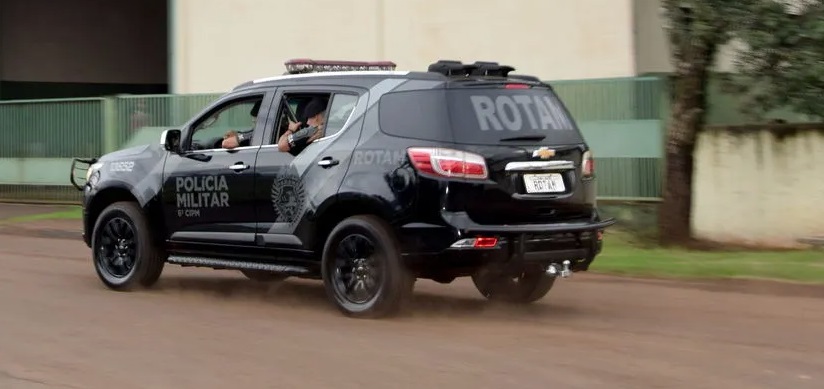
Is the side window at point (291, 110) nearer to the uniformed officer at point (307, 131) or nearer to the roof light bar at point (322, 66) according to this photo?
the uniformed officer at point (307, 131)

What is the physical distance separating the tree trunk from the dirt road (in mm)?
3121

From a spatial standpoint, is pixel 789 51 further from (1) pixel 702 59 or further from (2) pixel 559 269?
(2) pixel 559 269

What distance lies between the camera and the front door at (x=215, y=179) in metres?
9.53

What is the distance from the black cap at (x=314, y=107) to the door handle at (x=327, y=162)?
529mm

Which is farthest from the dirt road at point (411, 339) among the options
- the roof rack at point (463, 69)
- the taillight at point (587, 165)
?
the roof rack at point (463, 69)

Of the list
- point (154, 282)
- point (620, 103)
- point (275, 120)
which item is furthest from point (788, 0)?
point (154, 282)

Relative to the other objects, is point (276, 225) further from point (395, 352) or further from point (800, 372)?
point (800, 372)

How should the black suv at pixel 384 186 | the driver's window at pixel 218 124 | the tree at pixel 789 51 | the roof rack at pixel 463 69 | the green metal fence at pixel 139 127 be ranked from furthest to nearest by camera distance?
the green metal fence at pixel 139 127
the tree at pixel 789 51
the driver's window at pixel 218 124
the roof rack at pixel 463 69
the black suv at pixel 384 186

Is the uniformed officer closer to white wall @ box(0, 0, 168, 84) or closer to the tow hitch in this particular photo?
the tow hitch

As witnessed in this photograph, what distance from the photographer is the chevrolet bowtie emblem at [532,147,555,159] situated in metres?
8.50

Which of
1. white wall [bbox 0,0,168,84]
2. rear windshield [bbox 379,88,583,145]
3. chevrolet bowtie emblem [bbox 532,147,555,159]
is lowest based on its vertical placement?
chevrolet bowtie emblem [bbox 532,147,555,159]

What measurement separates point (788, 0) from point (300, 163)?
7.15m

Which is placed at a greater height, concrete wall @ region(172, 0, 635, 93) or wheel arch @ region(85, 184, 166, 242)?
concrete wall @ region(172, 0, 635, 93)

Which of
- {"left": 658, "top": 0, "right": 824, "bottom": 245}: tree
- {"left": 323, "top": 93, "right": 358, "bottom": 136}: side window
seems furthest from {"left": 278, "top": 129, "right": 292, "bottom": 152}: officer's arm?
{"left": 658, "top": 0, "right": 824, "bottom": 245}: tree
